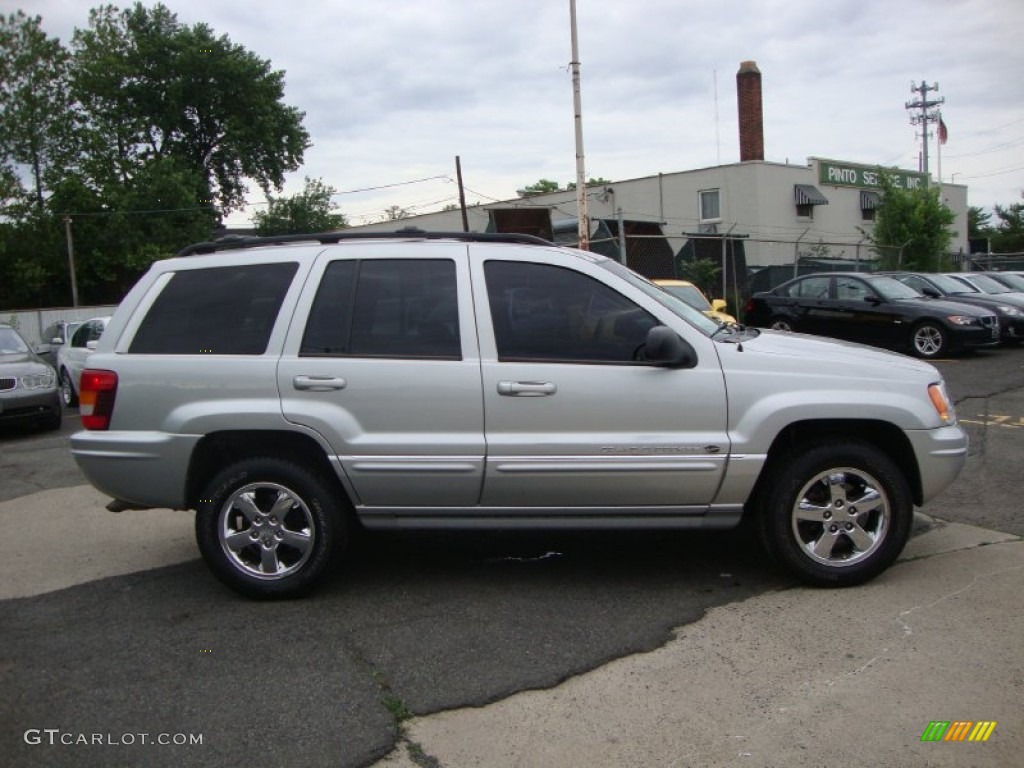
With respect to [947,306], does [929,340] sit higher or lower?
lower

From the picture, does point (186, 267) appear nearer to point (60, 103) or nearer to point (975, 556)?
point (975, 556)

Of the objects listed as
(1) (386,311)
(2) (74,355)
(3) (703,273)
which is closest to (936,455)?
(1) (386,311)

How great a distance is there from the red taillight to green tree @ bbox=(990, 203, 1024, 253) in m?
74.1

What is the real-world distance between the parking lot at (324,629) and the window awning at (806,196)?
92.2 ft

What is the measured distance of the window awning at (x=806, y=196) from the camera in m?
32.5

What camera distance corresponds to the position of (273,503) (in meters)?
4.50

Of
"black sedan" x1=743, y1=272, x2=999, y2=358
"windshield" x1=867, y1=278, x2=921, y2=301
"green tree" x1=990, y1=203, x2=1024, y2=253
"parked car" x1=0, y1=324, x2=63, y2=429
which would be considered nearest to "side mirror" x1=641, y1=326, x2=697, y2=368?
"parked car" x1=0, y1=324, x2=63, y2=429

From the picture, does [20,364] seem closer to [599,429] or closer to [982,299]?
[599,429]

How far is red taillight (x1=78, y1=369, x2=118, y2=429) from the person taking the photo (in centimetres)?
457

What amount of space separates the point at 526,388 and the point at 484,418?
0.26 m

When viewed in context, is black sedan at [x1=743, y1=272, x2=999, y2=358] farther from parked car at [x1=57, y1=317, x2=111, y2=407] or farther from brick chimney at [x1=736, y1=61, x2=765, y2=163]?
brick chimney at [x1=736, y1=61, x2=765, y2=163]

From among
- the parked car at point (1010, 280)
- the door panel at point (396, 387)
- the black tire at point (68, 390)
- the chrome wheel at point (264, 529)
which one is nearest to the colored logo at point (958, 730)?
the door panel at point (396, 387)

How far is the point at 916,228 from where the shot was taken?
28719 mm

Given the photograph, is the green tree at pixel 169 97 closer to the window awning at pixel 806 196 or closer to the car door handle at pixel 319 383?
the window awning at pixel 806 196
